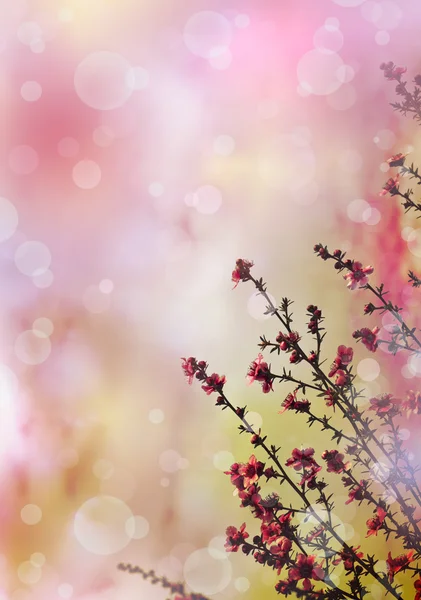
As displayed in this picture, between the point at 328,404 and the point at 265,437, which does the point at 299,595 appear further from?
the point at 328,404

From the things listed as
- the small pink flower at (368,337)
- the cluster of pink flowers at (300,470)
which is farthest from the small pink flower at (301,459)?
the small pink flower at (368,337)

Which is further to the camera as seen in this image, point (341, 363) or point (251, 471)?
point (341, 363)

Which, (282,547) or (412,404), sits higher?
(412,404)

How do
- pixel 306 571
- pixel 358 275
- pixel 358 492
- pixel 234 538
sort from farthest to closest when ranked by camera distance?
1. pixel 358 275
2. pixel 358 492
3. pixel 234 538
4. pixel 306 571

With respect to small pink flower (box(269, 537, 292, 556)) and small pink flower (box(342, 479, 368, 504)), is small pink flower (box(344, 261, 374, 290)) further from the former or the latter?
small pink flower (box(269, 537, 292, 556))

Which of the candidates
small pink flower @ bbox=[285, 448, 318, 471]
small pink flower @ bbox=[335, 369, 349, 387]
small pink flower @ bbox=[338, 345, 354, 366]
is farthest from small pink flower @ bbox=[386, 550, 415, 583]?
small pink flower @ bbox=[338, 345, 354, 366]

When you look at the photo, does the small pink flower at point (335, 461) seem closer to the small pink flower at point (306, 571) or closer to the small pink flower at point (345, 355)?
the small pink flower at point (306, 571)

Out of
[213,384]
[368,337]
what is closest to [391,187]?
[368,337]

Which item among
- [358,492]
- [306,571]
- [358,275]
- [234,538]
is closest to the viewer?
[306,571]

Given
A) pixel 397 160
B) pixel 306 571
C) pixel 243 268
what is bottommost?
pixel 306 571

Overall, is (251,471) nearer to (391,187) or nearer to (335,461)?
(335,461)
